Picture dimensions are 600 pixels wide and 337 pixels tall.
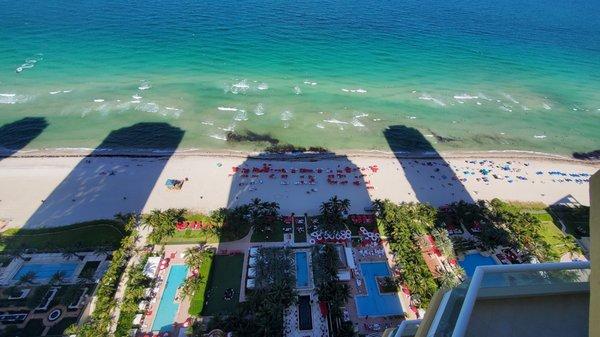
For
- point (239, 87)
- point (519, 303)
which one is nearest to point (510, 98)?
point (239, 87)

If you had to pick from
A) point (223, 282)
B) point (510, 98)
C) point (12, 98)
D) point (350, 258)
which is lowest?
point (223, 282)

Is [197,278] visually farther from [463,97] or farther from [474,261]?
[463,97]

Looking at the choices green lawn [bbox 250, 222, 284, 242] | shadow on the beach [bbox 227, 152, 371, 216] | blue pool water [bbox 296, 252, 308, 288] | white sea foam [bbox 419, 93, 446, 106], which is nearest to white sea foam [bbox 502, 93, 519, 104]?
white sea foam [bbox 419, 93, 446, 106]

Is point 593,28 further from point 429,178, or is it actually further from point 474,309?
point 474,309

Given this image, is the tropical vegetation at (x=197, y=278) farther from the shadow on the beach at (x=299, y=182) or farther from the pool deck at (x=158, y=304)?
the shadow on the beach at (x=299, y=182)

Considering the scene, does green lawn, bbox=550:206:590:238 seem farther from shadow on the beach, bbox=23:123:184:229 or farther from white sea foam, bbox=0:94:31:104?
white sea foam, bbox=0:94:31:104

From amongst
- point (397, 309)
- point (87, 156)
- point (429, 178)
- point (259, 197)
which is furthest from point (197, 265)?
point (429, 178)

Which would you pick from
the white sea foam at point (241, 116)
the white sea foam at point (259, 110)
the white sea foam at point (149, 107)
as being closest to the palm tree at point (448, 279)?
the white sea foam at point (241, 116)
